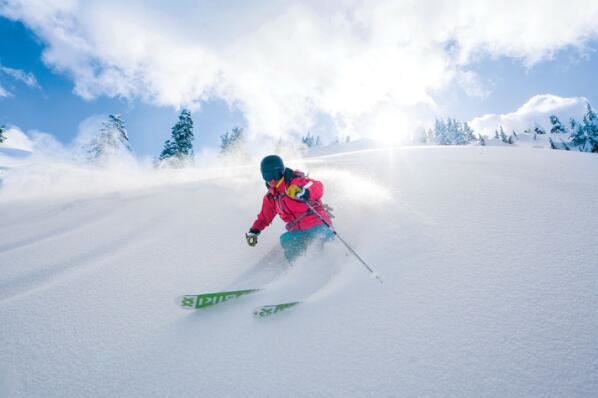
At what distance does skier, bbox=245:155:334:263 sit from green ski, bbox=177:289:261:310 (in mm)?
1129

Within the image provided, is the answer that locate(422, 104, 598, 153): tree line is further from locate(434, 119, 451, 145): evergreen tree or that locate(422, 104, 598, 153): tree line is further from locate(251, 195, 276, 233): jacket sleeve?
locate(251, 195, 276, 233): jacket sleeve

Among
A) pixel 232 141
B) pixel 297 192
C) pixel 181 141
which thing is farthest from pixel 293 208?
pixel 232 141

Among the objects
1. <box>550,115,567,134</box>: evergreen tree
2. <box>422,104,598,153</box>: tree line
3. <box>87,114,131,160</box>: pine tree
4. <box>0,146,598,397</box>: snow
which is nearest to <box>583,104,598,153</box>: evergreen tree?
<box>422,104,598,153</box>: tree line

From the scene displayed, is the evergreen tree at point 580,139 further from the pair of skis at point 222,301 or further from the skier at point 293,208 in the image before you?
the pair of skis at point 222,301

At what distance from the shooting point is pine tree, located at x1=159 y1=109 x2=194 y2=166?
33156 millimetres

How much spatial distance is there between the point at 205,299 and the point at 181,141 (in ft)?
113

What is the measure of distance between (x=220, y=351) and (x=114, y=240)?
3048 mm

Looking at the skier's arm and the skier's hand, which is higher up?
the skier's arm

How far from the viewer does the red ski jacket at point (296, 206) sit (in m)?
4.20

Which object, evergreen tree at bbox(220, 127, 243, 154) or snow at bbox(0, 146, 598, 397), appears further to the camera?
evergreen tree at bbox(220, 127, 243, 154)

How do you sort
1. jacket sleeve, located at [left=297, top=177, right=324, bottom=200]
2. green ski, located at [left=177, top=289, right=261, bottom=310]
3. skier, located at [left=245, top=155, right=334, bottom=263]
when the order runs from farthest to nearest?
jacket sleeve, located at [left=297, top=177, right=324, bottom=200] < skier, located at [left=245, top=155, right=334, bottom=263] < green ski, located at [left=177, top=289, right=261, bottom=310]

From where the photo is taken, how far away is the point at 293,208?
4266mm

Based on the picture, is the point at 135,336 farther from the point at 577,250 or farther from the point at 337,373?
the point at 577,250

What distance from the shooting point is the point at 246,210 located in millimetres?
5344
